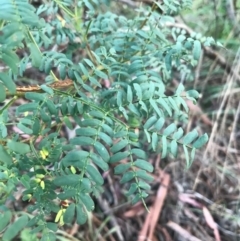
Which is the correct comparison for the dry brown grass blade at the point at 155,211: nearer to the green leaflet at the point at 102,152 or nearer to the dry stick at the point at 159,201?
the dry stick at the point at 159,201

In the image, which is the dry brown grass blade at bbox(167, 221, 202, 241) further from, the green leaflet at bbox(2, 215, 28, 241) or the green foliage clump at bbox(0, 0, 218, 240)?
the green leaflet at bbox(2, 215, 28, 241)

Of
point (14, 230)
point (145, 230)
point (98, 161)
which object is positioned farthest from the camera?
point (145, 230)

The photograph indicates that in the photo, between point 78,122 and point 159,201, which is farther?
point 159,201

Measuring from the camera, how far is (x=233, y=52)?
1.85 meters

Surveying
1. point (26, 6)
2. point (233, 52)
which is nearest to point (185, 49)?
point (26, 6)

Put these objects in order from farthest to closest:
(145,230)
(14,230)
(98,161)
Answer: (145,230)
(98,161)
(14,230)

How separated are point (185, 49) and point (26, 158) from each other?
15.7 inches

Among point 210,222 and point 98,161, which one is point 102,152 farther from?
point 210,222

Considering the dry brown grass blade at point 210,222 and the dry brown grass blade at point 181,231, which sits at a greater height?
the dry brown grass blade at point 210,222

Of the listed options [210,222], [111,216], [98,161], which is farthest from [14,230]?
[210,222]

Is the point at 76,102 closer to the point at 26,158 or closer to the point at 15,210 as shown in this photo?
the point at 26,158

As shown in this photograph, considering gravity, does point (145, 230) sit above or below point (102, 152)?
below

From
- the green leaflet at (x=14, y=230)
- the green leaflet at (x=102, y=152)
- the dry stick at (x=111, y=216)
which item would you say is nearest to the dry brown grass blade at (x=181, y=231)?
the dry stick at (x=111, y=216)

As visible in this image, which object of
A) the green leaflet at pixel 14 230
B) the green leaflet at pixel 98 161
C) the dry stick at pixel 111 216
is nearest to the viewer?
the green leaflet at pixel 14 230
